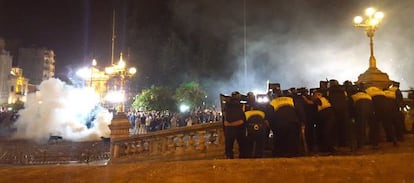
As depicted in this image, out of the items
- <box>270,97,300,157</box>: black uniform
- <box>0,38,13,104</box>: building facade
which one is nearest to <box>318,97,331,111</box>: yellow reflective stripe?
<box>270,97,300,157</box>: black uniform

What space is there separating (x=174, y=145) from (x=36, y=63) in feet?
313

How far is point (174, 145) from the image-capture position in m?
11.6

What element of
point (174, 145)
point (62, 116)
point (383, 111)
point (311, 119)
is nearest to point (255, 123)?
point (311, 119)

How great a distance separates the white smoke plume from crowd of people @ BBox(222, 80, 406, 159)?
1913 centimetres

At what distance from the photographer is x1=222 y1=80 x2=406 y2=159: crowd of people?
891cm

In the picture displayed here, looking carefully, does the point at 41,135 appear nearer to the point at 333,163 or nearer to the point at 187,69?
the point at 187,69

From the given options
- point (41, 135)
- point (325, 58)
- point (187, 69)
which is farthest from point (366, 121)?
point (187, 69)

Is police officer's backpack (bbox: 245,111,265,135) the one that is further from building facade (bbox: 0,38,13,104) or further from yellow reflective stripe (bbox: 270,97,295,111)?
building facade (bbox: 0,38,13,104)

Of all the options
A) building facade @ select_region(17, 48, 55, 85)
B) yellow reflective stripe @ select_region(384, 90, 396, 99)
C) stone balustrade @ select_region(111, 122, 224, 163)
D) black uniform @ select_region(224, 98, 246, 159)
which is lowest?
stone balustrade @ select_region(111, 122, 224, 163)

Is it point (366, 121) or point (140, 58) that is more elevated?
point (140, 58)

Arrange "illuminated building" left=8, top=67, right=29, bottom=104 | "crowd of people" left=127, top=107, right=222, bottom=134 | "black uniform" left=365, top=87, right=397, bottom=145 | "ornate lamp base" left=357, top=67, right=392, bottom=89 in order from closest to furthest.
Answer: "black uniform" left=365, top=87, right=397, bottom=145 < "ornate lamp base" left=357, top=67, right=392, bottom=89 < "crowd of people" left=127, top=107, right=222, bottom=134 < "illuminated building" left=8, top=67, right=29, bottom=104

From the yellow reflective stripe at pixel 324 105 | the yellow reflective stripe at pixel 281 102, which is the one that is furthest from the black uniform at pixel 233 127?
the yellow reflective stripe at pixel 324 105

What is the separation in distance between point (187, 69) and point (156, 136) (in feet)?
109

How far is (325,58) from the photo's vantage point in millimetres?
36062
